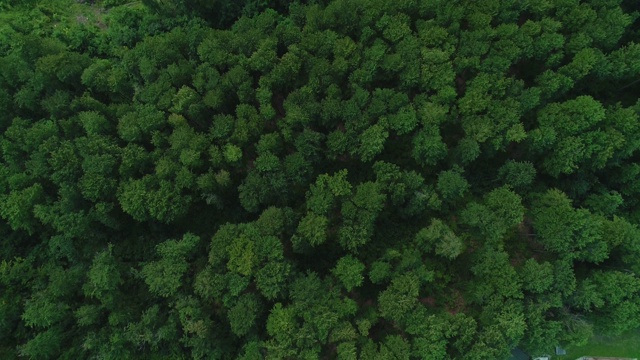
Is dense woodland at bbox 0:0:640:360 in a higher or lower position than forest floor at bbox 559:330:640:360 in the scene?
higher

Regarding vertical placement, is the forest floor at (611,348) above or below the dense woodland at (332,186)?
below

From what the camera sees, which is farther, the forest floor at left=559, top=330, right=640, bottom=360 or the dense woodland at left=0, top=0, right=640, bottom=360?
the forest floor at left=559, top=330, right=640, bottom=360

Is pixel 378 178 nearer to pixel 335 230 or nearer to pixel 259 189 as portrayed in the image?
pixel 335 230

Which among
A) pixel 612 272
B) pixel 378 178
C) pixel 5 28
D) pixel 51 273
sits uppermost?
pixel 5 28

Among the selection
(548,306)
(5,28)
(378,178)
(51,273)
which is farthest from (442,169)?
(5,28)

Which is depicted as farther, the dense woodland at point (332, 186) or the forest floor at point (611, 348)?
the forest floor at point (611, 348)
